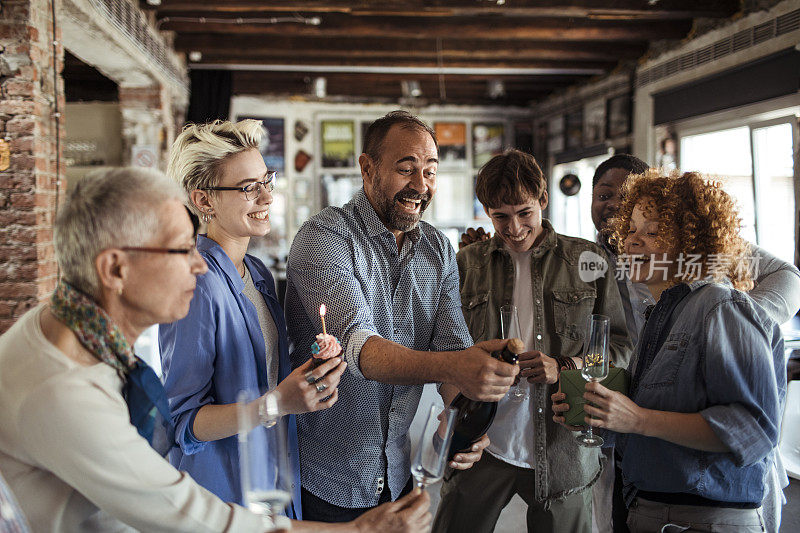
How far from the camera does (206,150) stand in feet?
5.24

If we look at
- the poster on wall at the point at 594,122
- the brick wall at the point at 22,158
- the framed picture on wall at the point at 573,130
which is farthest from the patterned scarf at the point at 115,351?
the framed picture on wall at the point at 573,130

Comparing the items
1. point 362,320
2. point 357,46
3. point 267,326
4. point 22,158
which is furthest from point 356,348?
point 357,46

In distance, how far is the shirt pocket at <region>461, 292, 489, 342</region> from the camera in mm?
2250

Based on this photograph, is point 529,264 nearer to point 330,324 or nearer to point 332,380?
point 330,324

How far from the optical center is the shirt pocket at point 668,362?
4.75 ft

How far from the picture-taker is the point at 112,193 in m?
1.00

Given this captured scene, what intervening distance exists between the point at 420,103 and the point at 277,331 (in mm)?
8272

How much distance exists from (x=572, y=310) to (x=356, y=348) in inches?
41.2

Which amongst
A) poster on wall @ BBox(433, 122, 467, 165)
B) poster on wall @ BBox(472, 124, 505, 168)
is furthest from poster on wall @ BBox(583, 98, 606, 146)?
poster on wall @ BBox(433, 122, 467, 165)

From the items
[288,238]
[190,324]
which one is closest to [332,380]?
[190,324]

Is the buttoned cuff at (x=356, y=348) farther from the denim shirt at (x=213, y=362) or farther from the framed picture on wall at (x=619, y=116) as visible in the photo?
the framed picture on wall at (x=619, y=116)

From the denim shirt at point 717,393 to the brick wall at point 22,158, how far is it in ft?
10.7

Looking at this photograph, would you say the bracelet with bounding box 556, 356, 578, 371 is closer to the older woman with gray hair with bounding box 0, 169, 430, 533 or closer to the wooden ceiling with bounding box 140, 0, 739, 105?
the older woman with gray hair with bounding box 0, 169, 430, 533

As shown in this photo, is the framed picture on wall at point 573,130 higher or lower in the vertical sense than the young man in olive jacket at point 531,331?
higher
